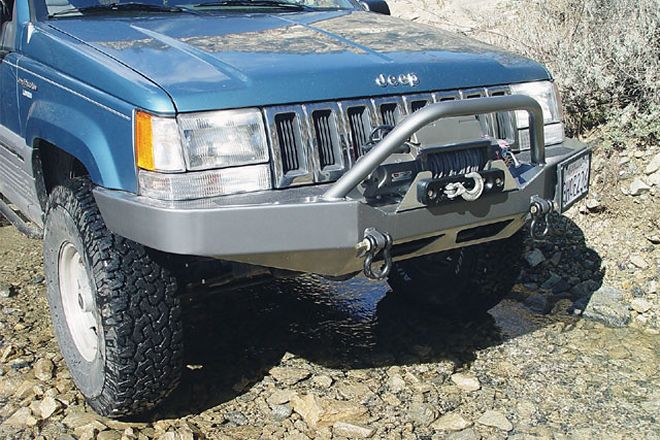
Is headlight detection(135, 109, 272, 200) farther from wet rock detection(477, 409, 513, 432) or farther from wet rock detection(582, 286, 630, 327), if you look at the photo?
wet rock detection(582, 286, 630, 327)

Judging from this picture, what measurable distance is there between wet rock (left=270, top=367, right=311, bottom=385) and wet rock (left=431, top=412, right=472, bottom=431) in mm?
664

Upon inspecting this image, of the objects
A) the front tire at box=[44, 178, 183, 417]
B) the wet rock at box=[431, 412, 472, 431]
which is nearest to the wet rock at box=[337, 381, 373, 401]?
the wet rock at box=[431, 412, 472, 431]

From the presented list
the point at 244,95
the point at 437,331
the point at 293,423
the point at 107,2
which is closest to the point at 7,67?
the point at 107,2

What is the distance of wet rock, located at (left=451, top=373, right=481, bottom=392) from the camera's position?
3449mm

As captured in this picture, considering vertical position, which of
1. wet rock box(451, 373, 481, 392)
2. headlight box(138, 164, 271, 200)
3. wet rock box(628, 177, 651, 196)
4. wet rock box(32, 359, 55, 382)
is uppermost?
headlight box(138, 164, 271, 200)

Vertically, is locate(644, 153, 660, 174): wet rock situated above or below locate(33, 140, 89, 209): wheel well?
below

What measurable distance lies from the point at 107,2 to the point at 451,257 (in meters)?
2.04

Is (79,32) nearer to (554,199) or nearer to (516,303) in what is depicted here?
(554,199)

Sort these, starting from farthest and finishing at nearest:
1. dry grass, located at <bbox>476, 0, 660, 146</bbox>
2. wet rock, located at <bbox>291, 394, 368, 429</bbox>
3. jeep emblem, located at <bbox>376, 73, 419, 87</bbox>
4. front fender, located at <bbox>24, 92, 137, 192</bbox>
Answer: dry grass, located at <bbox>476, 0, 660, 146</bbox> < wet rock, located at <bbox>291, 394, 368, 429</bbox> < jeep emblem, located at <bbox>376, 73, 419, 87</bbox> < front fender, located at <bbox>24, 92, 137, 192</bbox>

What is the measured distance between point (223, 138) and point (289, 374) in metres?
1.31

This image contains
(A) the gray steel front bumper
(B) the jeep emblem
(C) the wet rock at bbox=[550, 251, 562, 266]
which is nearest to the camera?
(A) the gray steel front bumper

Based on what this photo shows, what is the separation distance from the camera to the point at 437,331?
4.08 m

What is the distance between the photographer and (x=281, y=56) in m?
2.97

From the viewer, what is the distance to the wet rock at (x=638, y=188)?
5.09 m
